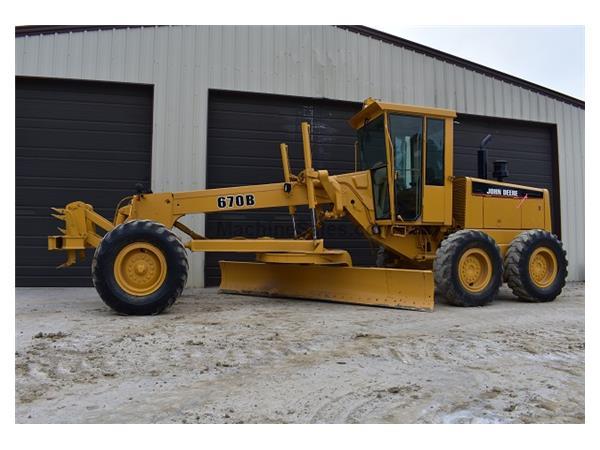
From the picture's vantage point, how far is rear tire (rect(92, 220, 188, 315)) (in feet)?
17.6

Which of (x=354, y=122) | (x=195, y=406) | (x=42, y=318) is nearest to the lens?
(x=195, y=406)

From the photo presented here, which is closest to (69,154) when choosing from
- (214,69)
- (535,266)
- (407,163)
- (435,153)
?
(214,69)

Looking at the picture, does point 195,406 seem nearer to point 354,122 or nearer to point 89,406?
point 89,406

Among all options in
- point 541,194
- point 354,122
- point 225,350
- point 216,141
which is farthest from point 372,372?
point 216,141

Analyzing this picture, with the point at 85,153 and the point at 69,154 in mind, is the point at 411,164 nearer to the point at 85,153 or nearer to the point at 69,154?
the point at 85,153

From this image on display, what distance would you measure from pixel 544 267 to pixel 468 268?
174 centimetres

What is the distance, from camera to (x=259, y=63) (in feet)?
30.8

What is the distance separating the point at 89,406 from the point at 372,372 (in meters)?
1.93

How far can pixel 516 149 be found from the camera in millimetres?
11555

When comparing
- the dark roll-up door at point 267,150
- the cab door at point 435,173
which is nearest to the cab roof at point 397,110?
the cab door at point 435,173

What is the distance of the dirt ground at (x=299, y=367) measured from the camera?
2660 mm

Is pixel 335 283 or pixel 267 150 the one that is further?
pixel 267 150

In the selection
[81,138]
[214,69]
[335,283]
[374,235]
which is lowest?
[335,283]

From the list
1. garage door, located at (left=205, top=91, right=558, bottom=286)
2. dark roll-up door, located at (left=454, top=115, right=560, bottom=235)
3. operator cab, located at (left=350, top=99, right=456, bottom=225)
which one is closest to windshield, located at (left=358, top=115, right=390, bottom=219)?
operator cab, located at (left=350, top=99, right=456, bottom=225)
